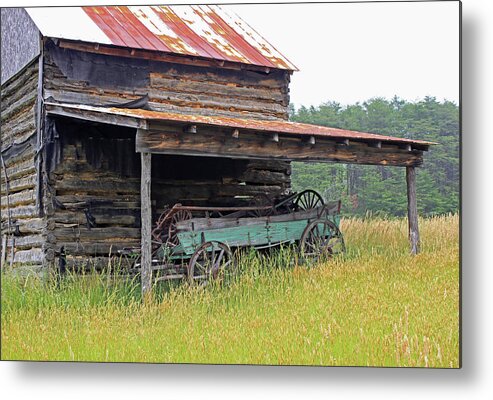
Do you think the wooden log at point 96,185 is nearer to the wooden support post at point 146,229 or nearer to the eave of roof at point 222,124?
the eave of roof at point 222,124

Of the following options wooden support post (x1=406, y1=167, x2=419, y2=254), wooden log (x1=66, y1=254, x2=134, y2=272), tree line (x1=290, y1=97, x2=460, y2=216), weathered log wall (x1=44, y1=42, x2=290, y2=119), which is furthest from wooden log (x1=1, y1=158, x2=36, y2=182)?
wooden support post (x1=406, y1=167, x2=419, y2=254)

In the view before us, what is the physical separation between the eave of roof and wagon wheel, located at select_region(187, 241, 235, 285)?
124cm

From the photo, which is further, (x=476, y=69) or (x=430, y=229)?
(x=430, y=229)

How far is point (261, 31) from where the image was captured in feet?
26.2

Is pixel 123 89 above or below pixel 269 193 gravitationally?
above

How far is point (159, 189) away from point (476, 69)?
13.9 feet

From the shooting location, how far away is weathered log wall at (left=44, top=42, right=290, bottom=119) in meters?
8.92

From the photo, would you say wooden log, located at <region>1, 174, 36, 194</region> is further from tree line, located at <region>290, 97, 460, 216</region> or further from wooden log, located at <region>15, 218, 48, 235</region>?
tree line, located at <region>290, 97, 460, 216</region>

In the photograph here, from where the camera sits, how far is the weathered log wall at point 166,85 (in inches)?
351

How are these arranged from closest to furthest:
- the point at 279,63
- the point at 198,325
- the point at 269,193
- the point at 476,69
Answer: the point at 476,69
the point at 198,325
the point at 279,63
the point at 269,193

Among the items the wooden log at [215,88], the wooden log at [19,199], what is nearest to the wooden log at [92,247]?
the wooden log at [19,199]

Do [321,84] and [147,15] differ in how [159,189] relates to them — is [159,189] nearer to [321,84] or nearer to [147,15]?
[147,15]

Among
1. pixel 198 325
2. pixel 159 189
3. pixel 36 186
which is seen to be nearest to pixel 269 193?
pixel 159 189

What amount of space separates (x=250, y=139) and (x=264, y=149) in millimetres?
192
